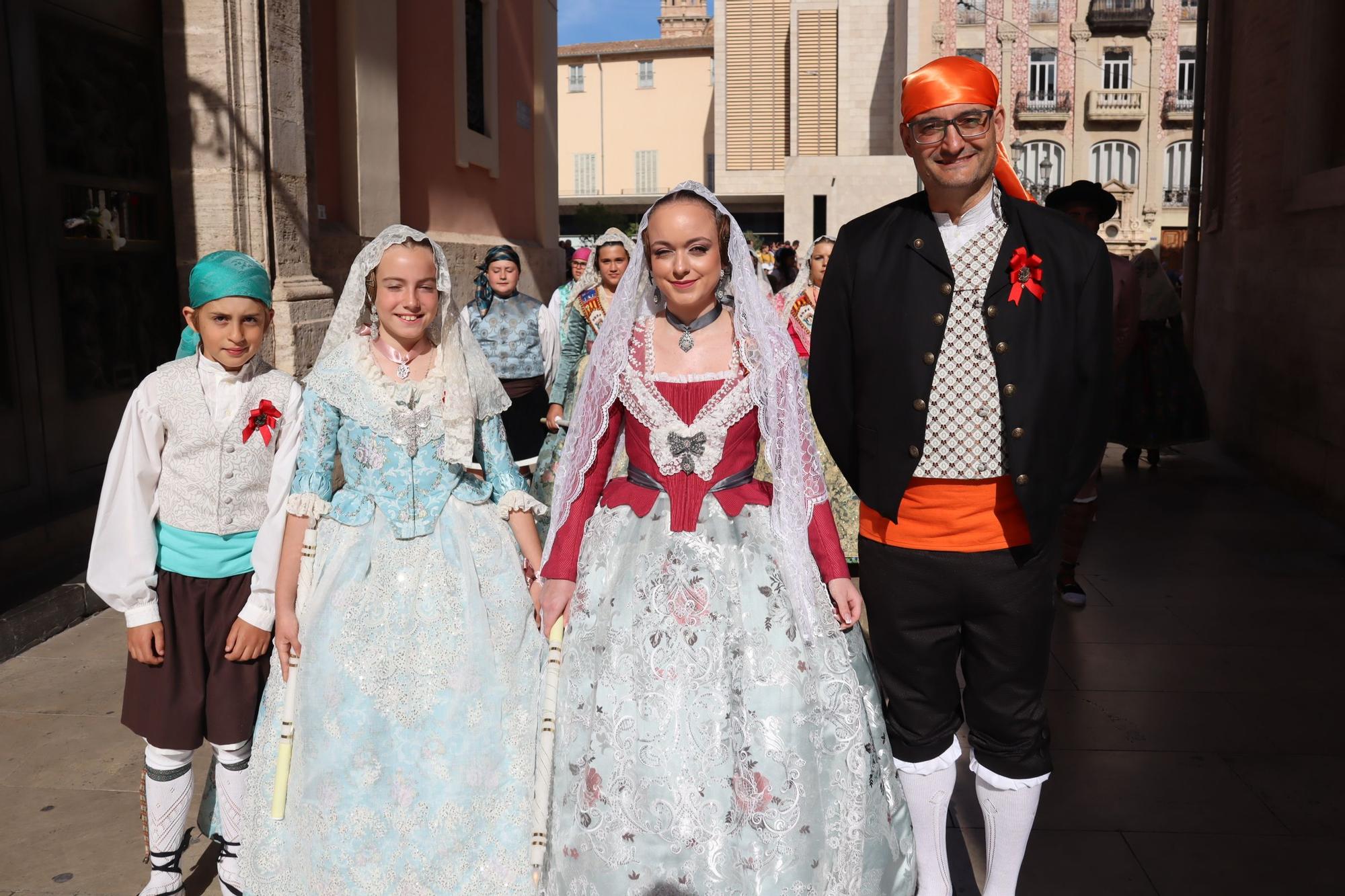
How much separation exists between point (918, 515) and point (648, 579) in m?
0.69

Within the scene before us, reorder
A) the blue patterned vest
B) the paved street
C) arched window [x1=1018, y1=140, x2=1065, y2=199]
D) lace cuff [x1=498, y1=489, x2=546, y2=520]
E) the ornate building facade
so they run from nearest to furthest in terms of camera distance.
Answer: lace cuff [x1=498, y1=489, x2=546, y2=520] → the paved street → the blue patterned vest → the ornate building facade → arched window [x1=1018, y1=140, x2=1065, y2=199]

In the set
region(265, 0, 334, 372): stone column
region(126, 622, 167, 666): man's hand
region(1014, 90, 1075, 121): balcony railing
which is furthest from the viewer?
region(1014, 90, 1075, 121): balcony railing

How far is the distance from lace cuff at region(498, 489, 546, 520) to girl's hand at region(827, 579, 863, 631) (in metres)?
0.89

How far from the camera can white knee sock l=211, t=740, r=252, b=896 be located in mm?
3090

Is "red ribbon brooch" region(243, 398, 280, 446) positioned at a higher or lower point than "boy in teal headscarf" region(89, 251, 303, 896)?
higher

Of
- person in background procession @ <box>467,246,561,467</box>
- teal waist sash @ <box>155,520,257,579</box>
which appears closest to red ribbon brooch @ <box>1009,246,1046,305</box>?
teal waist sash @ <box>155,520,257,579</box>

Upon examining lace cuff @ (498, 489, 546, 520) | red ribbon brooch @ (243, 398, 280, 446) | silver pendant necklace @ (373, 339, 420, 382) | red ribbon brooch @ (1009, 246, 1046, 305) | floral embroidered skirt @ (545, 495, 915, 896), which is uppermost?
red ribbon brooch @ (1009, 246, 1046, 305)

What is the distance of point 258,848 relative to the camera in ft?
9.61

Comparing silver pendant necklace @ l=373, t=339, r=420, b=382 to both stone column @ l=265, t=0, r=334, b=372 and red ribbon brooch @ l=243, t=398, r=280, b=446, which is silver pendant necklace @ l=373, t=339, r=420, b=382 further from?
stone column @ l=265, t=0, r=334, b=372

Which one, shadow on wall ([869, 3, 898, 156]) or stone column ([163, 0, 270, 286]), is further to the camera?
shadow on wall ([869, 3, 898, 156])

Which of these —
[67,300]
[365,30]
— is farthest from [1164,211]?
[67,300]

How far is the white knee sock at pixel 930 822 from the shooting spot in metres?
2.92

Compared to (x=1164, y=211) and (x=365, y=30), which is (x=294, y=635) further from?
(x=1164, y=211)

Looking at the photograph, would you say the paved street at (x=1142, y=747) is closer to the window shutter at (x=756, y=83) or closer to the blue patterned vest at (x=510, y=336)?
the blue patterned vest at (x=510, y=336)
